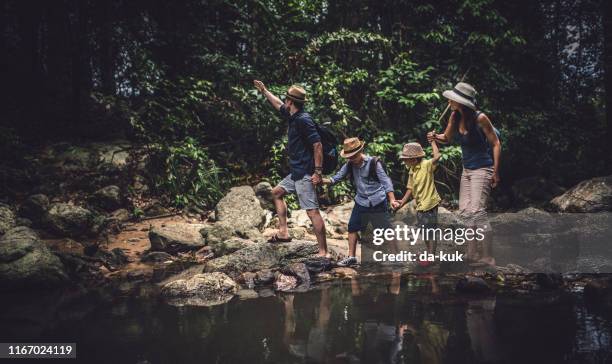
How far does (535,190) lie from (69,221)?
10335 millimetres

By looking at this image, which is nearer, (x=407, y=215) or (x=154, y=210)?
(x=154, y=210)

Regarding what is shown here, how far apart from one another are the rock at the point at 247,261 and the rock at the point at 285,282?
574mm

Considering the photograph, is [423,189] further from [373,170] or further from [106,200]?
[106,200]

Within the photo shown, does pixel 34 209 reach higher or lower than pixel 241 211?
higher

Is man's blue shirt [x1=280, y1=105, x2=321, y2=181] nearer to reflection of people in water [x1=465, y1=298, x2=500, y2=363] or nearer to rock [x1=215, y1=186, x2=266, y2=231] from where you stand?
rock [x1=215, y1=186, x2=266, y2=231]

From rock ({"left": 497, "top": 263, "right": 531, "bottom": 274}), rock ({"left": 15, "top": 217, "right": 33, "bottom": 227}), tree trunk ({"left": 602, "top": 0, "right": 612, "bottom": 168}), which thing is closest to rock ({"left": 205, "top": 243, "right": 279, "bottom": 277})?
rock ({"left": 497, "top": 263, "right": 531, "bottom": 274})

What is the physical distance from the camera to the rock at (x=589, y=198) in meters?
8.00

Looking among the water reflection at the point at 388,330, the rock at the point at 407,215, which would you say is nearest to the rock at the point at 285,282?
the water reflection at the point at 388,330

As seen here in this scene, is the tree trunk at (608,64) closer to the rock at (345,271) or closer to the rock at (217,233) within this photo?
the rock at (345,271)

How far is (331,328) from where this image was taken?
3.38 m

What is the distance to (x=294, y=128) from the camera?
547 centimetres
